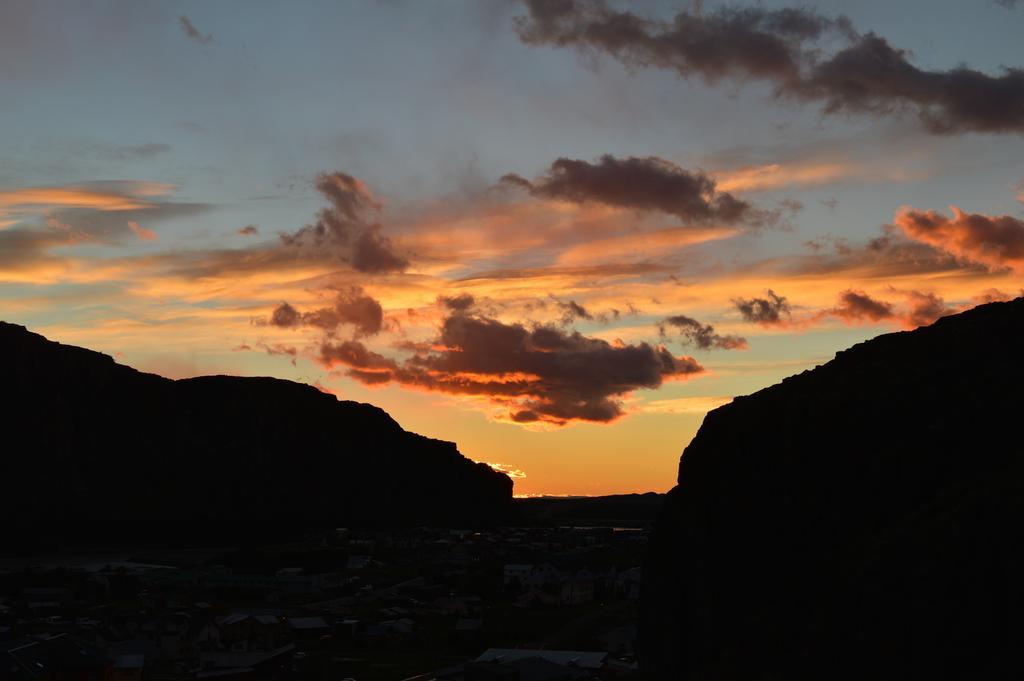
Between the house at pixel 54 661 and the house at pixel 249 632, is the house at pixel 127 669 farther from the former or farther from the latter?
the house at pixel 249 632

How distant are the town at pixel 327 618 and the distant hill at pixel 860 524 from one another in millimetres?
13584

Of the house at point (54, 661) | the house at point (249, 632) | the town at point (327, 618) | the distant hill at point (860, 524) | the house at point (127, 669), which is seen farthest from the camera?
the house at point (249, 632)

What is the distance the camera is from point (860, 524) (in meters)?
42.0

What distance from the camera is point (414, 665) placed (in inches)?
2862

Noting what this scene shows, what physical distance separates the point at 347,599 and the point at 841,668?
277 feet

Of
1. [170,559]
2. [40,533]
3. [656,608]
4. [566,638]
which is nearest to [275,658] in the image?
[566,638]

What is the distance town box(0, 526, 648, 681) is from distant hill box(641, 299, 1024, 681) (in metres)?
13.6

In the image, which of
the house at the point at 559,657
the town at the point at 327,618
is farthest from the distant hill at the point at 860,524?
the town at the point at 327,618

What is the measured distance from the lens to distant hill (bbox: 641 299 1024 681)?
31.0 metres

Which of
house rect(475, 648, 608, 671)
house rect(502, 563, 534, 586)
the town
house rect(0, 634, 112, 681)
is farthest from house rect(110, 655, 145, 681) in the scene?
house rect(502, 563, 534, 586)

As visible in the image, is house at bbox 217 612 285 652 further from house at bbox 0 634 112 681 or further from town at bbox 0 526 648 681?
house at bbox 0 634 112 681

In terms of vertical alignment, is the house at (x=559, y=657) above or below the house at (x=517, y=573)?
below

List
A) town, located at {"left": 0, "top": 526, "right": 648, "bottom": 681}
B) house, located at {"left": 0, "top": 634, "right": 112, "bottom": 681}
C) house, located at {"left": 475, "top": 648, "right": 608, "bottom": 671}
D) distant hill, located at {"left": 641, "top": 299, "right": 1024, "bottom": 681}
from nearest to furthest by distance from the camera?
1. distant hill, located at {"left": 641, "top": 299, "right": 1024, "bottom": 681}
2. house, located at {"left": 0, "top": 634, "right": 112, "bottom": 681}
3. town, located at {"left": 0, "top": 526, "right": 648, "bottom": 681}
4. house, located at {"left": 475, "top": 648, "right": 608, "bottom": 671}

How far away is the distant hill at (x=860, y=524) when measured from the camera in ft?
102
